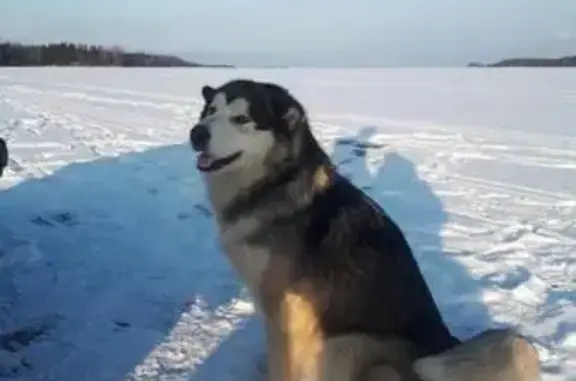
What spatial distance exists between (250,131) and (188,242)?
332 cm

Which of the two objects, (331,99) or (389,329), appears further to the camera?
(331,99)

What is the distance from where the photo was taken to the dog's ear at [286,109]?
3.65 metres

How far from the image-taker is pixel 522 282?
18.7ft

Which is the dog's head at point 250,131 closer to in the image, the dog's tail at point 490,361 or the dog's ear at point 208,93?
the dog's ear at point 208,93

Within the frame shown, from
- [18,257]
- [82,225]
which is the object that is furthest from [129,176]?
[18,257]

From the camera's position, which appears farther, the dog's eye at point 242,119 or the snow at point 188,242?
the snow at point 188,242

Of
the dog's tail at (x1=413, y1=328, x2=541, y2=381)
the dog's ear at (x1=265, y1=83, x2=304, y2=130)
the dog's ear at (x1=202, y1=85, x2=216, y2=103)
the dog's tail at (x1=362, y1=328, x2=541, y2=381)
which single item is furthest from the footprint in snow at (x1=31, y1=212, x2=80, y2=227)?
the dog's tail at (x1=413, y1=328, x2=541, y2=381)

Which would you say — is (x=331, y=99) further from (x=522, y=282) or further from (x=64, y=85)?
(x=522, y=282)

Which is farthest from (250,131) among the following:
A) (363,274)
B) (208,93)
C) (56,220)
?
(56,220)

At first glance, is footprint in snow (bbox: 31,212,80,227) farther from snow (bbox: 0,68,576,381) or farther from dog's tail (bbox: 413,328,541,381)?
dog's tail (bbox: 413,328,541,381)

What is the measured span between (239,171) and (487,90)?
25.9 m

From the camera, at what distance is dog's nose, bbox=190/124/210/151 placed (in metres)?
3.68

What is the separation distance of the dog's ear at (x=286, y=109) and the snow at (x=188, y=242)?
157 centimetres

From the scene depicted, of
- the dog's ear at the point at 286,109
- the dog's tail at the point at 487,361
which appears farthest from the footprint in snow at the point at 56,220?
the dog's tail at the point at 487,361
